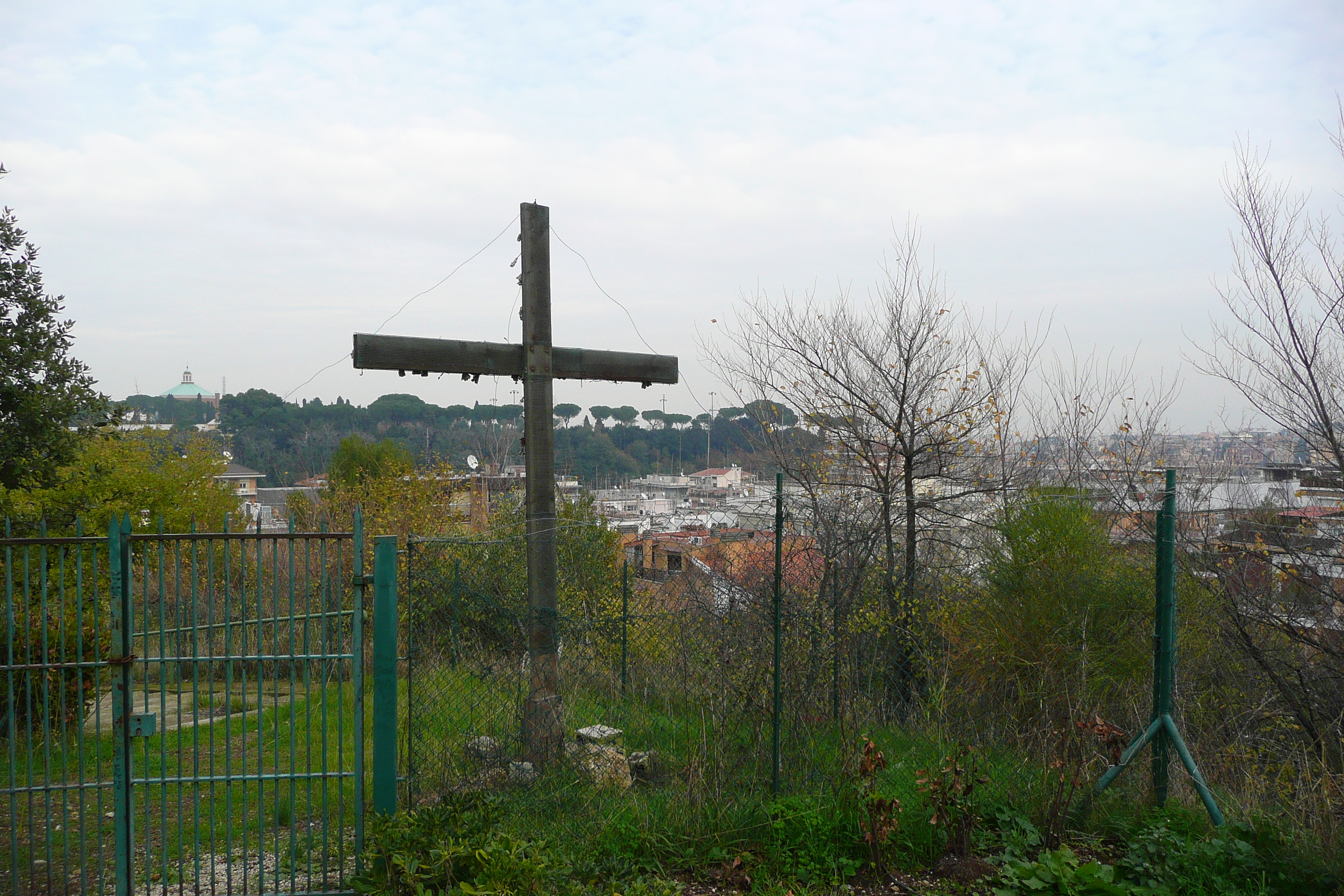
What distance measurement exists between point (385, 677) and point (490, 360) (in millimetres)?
2194

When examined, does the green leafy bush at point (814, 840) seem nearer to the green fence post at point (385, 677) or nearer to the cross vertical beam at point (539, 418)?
the cross vertical beam at point (539, 418)

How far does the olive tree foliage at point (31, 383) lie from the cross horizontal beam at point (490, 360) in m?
4.24

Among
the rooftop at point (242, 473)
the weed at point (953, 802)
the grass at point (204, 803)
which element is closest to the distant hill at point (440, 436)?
the rooftop at point (242, 473)

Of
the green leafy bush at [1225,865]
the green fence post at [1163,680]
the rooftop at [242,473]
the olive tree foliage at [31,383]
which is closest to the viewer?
the green leafy bush at [1225,865]

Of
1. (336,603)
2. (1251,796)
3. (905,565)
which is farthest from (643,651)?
(1251,796)

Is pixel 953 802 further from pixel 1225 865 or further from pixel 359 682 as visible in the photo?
pixel 359 682

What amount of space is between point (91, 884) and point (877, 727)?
445 centimetres

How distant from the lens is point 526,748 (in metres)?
4.91

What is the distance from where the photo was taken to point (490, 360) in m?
5.57

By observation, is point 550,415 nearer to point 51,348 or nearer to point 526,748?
point 526,748

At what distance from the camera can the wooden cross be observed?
17.3 ft

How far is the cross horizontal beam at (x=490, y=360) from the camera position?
5316 mm

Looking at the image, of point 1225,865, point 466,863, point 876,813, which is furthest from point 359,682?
point 1225,865

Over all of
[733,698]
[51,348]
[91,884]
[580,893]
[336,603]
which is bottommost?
[91,884]
